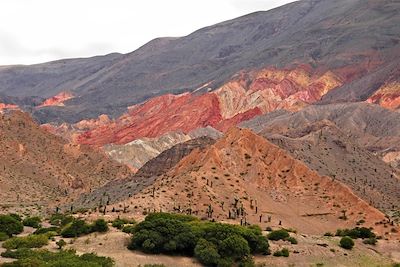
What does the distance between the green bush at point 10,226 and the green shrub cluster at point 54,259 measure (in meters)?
14.2

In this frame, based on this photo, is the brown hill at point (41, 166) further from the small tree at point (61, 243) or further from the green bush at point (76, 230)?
the small tree at point (61, 243)

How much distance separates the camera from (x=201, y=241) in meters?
50.2

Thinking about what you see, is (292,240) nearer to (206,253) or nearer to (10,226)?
(206,253)

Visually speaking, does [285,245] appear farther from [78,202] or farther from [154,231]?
[78,202]

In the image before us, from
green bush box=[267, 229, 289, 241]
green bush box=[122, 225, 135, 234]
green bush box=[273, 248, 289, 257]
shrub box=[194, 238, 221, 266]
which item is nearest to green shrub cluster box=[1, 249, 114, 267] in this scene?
green bush box=[122, 225, 135, 234]

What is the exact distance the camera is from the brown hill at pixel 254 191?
264ft

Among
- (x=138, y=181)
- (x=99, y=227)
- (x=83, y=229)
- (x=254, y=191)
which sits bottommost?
(x=83, y=229)

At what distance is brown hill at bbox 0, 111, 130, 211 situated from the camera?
408 feet

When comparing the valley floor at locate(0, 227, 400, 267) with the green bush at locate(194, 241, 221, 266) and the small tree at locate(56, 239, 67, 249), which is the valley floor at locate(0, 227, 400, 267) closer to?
the small tree at locate(56, 239, 67, 249)

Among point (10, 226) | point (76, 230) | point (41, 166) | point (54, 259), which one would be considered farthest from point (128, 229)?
point (41, 166)

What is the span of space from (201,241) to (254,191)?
1613 inches

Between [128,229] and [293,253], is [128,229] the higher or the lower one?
the higher one

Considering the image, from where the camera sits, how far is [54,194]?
421 feet

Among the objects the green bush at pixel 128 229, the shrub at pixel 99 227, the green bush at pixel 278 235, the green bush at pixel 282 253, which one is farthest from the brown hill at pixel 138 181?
the green bush at pixel 282 253
